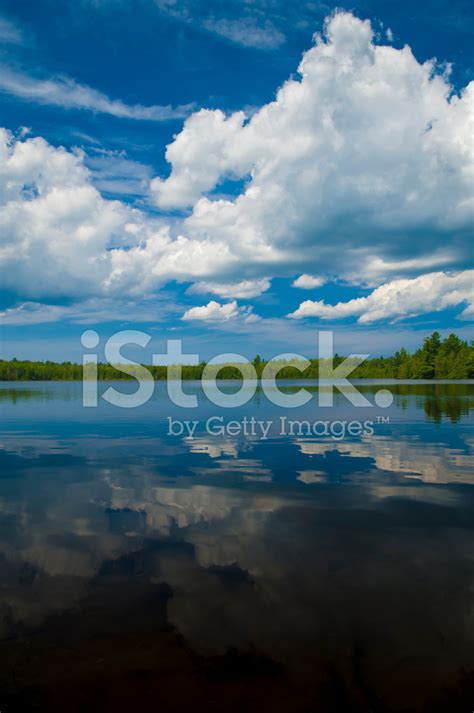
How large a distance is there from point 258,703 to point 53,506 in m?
11.1

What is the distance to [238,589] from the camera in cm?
900

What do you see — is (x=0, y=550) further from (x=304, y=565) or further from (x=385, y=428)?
(x=385, y=428)

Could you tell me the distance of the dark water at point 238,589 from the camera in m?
6.29

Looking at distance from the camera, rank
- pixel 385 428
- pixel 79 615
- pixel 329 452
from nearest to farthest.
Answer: pixel 79 615
pixel 329 452
pixel 385 428

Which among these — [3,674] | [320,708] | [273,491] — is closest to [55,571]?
[3,674]

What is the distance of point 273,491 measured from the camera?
54.2ft

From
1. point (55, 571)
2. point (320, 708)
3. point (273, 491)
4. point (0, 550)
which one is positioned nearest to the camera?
point (320, 708)

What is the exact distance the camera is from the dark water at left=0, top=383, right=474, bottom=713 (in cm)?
629

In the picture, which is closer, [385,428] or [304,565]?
[304,565]

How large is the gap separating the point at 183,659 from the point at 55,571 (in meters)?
4.40

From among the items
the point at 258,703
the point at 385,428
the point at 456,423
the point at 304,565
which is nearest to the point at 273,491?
the point at 304,565

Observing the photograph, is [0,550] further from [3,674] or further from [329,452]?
[329,452]

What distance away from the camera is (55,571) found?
32.5 ft

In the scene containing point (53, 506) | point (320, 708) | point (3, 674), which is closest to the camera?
point (320, 708)
